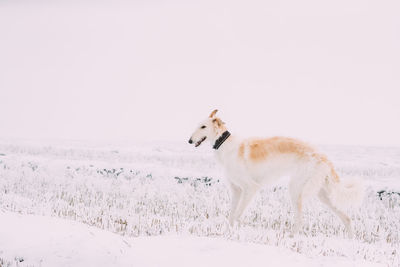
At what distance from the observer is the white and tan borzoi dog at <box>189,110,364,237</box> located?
6141mm

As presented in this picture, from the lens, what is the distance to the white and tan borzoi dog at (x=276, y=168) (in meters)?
6.14

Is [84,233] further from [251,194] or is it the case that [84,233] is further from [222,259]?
[251,194]

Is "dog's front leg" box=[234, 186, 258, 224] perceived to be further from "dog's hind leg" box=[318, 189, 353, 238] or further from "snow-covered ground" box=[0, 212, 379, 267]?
"snow-covered ground" box=[0, 212, 379, 267]

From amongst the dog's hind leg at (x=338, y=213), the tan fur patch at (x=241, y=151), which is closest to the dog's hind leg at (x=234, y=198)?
the tan fur patch at (x=241, y=151)

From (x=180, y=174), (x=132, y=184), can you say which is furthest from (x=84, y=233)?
(x=180, y=174)

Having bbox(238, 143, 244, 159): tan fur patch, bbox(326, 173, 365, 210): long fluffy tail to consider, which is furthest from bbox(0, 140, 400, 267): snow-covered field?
bbox(238, 143, 244, 159): tan fur patch

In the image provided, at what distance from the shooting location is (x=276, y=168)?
623 centimetres

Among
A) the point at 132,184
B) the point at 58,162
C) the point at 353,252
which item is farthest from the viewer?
the point at 58,162

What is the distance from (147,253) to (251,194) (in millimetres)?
2911

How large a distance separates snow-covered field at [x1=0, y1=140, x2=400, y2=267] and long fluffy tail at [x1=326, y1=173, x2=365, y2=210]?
0.52 metres

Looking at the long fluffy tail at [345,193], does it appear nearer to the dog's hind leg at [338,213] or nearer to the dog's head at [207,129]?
the dog's hind leg at [338,213]

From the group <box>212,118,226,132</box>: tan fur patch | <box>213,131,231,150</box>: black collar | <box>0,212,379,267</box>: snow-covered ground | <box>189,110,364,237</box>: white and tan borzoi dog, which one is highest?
<box>212,118,226,132</box>: tan fur patch

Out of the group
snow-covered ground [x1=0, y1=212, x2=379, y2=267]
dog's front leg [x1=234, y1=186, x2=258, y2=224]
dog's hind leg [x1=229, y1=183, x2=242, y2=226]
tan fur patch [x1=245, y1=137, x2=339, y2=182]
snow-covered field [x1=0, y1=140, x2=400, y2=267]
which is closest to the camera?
snow-covered ground [x1=0, y1=212, x2=379, y2=267]

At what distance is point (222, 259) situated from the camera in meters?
3.42
